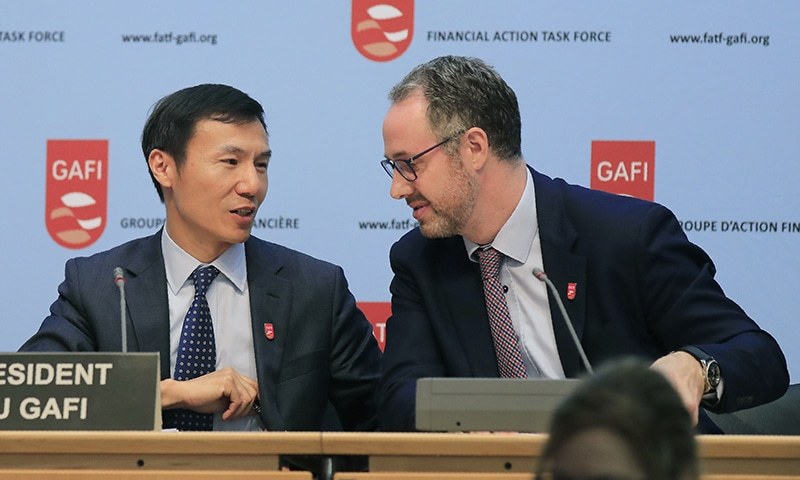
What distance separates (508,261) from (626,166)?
988 millimetres

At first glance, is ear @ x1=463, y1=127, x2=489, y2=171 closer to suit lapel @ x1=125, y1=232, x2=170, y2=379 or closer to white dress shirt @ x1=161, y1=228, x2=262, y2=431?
white dress shirt @ x1=161, y1=228, x2=262, y2=431

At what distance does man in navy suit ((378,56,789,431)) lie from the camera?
2938 mm

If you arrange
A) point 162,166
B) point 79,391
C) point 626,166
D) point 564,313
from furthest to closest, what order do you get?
point 626,166
point 162,166
point 564,313
point 79,391

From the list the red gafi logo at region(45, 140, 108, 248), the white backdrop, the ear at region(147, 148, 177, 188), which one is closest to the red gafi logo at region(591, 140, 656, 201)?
the white backdrop

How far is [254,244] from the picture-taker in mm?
3352

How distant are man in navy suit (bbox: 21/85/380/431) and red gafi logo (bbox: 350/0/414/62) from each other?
0.73 metres

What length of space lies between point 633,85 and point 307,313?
139cm

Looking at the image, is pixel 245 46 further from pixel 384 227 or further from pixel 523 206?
pixel 523 206

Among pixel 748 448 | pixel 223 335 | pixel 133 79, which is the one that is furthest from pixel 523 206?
pixel 133 79

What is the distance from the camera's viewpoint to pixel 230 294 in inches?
127

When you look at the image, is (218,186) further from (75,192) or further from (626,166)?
(626,166)

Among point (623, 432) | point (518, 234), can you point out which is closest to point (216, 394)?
point (518, 234)

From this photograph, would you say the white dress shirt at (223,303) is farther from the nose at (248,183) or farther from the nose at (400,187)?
the nose at (400,187)

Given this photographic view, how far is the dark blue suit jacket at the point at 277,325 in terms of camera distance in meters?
3.09
